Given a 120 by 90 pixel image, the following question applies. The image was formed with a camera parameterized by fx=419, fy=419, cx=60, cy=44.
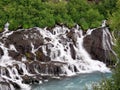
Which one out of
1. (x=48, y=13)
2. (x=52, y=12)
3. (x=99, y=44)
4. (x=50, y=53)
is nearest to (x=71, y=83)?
(x=50, y=53)

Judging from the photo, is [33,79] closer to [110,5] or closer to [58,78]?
[58,78]

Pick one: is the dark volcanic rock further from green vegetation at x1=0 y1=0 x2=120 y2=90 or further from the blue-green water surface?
the blue-green water surface

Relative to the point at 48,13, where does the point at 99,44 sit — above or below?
below

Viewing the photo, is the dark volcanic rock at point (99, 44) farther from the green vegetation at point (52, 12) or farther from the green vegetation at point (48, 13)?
the green vegetation at point (48, 13)

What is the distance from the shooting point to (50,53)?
3306cm

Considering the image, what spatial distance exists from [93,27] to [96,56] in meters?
4.07

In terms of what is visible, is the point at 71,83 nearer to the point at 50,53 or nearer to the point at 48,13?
the point at 50,53

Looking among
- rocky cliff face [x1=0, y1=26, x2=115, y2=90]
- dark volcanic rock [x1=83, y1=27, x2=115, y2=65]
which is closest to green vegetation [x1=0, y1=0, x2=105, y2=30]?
rocky cliff face [x1=0, y1=26, x2=115, y2=90]

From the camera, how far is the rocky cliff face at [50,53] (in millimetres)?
29859

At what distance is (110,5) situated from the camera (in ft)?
133

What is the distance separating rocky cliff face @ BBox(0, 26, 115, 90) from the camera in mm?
29859

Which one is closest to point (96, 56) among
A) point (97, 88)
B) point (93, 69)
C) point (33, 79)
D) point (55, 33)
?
point (93, 69)

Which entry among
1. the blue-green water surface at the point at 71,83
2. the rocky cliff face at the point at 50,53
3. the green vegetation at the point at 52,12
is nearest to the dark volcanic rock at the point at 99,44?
the rocky cliff face at the point at 50,53

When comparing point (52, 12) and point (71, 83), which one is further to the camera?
point (52, 12)
